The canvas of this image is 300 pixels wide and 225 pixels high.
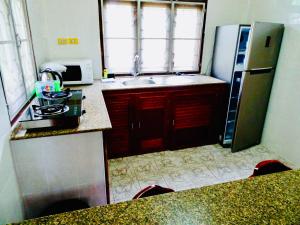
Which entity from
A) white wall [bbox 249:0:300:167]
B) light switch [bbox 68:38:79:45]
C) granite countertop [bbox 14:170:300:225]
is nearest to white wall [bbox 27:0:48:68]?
light switch [bbox 68:38:79:45]

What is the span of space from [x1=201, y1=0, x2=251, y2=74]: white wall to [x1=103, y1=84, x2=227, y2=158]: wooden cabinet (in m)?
0.76

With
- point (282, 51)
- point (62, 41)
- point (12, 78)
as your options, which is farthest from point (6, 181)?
point (282, 51)

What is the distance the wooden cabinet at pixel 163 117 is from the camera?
263 centimetres

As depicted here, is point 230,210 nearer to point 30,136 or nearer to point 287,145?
point 30,136

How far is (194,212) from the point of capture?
29.5 inches

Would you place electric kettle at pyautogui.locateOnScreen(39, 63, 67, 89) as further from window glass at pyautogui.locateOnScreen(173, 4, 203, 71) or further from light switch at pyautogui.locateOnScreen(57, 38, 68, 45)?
window glass at pyautogui.locateOnScreen(173, 4, 203, 71)

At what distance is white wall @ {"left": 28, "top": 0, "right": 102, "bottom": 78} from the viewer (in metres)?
2.61

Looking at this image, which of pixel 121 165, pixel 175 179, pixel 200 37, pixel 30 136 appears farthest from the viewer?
pixel 200 37

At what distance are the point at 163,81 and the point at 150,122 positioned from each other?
0.61 metres

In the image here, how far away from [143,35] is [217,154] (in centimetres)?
200

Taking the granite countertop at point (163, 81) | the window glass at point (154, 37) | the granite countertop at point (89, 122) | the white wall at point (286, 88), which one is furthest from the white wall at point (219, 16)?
the granite countertop at point (89, 122)

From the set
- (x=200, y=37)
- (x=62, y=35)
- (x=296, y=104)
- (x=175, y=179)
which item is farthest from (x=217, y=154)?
(x=62, y=35)

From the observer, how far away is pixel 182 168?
2.61 m

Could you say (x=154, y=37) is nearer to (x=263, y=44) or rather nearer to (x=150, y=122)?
(x=150, y=122)
